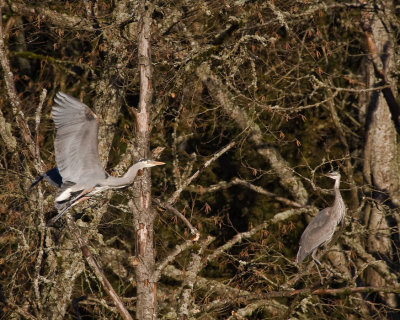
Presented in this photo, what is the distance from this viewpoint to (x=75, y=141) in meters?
5.73

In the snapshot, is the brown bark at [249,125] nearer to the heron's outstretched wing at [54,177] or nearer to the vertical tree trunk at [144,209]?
the vertical tree trunk at [144,209]

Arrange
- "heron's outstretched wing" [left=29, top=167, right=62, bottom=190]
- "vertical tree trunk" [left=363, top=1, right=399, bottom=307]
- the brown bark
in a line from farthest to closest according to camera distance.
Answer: "vertical tree trunk" [left=363, top=1, right=399, bottom=307]
the brown bark
"heron's outstretched wing" [left=29, top=167, right=62, bottom=190]

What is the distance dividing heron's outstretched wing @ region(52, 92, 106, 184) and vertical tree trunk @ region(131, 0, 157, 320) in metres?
0.48

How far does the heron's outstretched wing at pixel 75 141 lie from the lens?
18.1 ft

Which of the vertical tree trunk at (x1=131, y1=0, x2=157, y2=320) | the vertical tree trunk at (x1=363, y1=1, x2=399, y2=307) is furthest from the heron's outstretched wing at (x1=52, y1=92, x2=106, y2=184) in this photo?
the vertical tree trunk at (x1=363, y1=1, x2=399, y2=307)

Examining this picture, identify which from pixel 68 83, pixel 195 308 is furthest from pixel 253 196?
pixel 195 308

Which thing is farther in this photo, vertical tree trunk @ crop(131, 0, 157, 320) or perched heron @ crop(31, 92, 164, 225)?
perched heron @ crop(31, 92, 164, 225)

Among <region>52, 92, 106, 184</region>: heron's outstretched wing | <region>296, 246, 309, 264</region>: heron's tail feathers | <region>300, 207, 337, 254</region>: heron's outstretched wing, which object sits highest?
<region>52, 92, 106, 184</region>: heron's outstretched wing

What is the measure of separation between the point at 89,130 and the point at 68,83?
4.31m

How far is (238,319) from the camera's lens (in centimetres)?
658

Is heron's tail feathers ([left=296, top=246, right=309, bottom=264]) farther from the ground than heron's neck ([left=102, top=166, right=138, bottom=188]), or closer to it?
closer to it

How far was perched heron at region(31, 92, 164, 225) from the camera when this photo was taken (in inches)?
218

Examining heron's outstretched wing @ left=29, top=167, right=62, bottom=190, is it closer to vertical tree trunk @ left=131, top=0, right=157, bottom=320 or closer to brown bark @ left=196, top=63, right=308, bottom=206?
vertical tree trunk @ left=131, top=0, right=157, bottom=320

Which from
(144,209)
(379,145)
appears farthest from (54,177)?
(379,145)
